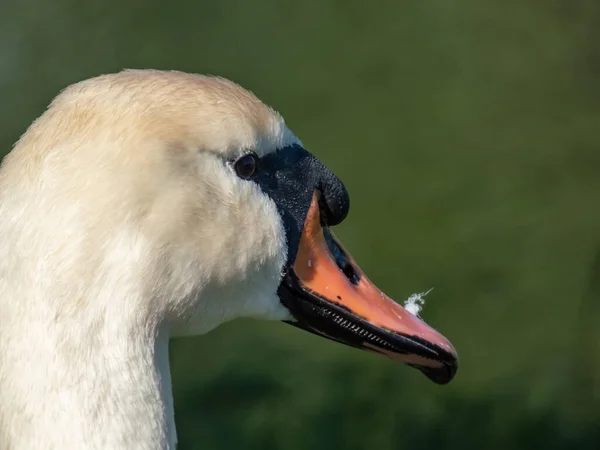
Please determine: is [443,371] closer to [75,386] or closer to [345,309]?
[345,309]

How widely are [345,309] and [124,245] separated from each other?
0.57 m

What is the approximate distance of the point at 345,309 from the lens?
1.92m

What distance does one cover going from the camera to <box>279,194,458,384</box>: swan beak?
1.89 metres

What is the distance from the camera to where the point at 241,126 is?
66.7 inches

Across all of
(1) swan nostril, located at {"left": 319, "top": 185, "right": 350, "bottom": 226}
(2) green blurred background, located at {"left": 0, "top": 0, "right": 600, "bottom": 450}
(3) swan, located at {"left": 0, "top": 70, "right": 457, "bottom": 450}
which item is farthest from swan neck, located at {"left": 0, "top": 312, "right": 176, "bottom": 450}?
(2) green blurred background, located at {"left": 0, "top": 0, "right": 600, "bottom": 450}

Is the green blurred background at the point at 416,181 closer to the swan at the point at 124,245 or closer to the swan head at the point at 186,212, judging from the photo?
the swan head at the point at 186,212

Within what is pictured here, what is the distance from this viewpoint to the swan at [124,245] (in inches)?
57.2

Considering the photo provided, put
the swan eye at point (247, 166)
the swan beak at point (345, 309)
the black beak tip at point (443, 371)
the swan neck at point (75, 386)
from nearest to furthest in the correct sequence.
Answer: the swan neck at point (75, 386)
the swan eye at point (247, 166)
the swan beak at point (345, 309)
the black beak tip at point (443, 371)

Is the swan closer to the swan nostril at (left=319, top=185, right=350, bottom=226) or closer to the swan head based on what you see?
the swan head

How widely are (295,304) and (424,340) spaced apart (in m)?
0.28

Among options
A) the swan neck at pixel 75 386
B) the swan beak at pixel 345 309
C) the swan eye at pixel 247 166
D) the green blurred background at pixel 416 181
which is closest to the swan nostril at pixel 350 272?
the swan beak at pixel 345 309

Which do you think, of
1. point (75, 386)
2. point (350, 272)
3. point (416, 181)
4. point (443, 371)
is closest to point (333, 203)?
point (350, 272)

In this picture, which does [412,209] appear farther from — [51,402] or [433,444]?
[51,402]

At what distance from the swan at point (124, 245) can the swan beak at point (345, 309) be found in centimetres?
9
